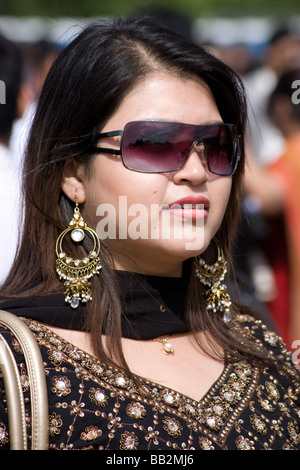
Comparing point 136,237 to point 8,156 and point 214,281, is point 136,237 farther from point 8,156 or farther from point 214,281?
point 8,156

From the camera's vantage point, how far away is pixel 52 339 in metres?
1.94

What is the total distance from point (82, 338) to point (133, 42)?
36.4 inches

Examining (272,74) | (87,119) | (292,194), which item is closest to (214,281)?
(87,119)

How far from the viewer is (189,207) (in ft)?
6.75

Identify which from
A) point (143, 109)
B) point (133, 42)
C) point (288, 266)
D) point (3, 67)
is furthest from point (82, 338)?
point (288, 266)

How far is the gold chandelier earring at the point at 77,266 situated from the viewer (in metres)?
2.05

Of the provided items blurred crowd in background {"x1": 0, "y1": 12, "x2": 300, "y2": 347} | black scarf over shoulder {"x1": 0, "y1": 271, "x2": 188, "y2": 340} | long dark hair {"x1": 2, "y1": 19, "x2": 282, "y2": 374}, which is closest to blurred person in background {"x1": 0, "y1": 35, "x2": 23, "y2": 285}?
blurred crowd in background {"x1": 0, "y1": 12, "x2": 300, "y2": 347}

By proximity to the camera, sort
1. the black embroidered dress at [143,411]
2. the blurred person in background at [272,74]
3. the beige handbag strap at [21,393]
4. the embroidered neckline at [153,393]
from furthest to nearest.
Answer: the blurred person in background at [272,74] < the embroidered neckline at [153,393] < the black embroidered dress at [143,411] < the beige handbag strap at [21,393]

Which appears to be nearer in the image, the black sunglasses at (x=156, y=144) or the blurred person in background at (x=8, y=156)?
the black sunglasses at (x=156, y=144)

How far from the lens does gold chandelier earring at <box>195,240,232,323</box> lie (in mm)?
2367

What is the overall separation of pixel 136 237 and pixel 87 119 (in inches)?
15.0

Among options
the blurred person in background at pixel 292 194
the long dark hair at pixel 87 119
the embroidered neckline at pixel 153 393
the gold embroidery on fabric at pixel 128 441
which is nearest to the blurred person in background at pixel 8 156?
the long dark hair at pixel 87 119

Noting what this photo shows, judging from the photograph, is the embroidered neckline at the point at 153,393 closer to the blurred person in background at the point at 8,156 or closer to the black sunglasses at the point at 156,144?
the black sunglasses at the point at 156,144

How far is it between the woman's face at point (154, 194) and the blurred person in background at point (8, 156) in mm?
678
